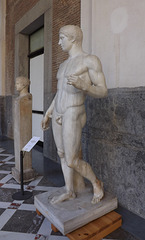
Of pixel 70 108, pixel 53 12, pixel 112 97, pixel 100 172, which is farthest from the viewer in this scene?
pixel 53 12

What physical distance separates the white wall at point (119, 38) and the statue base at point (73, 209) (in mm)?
1530

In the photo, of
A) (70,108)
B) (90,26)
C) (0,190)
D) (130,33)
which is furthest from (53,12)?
(0,190)

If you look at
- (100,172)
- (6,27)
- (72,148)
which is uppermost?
(6,27)

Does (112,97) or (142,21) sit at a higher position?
(142,21)

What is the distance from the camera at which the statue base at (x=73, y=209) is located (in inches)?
75.2

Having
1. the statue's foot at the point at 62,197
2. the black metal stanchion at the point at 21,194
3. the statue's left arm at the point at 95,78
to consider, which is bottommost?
the black metal stanchion at the point at 21,194

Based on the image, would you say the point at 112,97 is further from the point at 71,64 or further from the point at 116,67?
the point at 71,64

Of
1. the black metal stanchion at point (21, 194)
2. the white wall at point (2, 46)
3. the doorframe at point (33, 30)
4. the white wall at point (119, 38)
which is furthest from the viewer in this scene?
the white wall at point (2, 46)

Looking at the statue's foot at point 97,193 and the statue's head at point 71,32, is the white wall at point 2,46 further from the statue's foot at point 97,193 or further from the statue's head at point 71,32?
→ the statue's foot at point 97,193

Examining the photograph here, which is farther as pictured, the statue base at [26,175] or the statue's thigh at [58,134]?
the statue base at [26,175]

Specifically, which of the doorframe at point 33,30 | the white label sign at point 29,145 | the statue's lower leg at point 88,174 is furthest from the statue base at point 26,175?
the doorframe at point 33,30

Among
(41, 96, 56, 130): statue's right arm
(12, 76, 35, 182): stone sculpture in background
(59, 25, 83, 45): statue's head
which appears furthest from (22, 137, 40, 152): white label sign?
(59, 25, 83, 45): statue's head

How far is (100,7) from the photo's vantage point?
3.11 meters

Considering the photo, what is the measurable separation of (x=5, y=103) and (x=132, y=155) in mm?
6536
